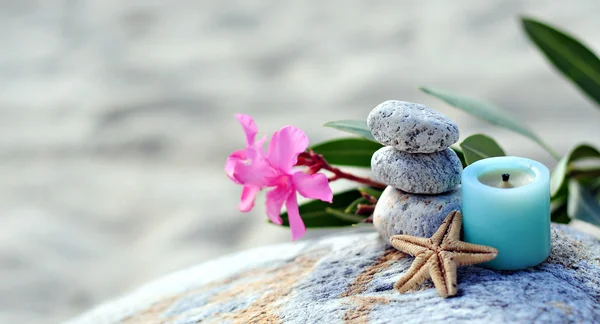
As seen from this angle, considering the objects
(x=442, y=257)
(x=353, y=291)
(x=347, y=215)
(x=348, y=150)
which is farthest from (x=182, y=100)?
(x=442, y=257)

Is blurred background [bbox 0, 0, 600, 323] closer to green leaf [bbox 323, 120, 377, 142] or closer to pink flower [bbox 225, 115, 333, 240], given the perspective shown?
green leaf [bbox 323, 120, 377, 142]

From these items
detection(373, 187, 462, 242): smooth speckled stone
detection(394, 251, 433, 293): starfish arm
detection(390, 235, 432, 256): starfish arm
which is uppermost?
detection(373, 187, 462, 242): smooth speckled stone

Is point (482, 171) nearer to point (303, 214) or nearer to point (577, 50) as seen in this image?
point (303, 214)

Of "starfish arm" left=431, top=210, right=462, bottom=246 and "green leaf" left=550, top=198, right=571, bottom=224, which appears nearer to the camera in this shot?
"starfish arm" left=431, top=210, right=462, bottom=246

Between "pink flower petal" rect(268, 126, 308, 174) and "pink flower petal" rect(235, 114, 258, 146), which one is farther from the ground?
"pink flower petal" rect(235, 114, 258, 146)

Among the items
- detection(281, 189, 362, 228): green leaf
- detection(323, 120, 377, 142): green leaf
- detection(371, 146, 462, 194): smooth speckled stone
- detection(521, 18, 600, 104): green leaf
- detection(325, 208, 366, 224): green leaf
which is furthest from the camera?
detection(521, 18, 600, 104): green leaf

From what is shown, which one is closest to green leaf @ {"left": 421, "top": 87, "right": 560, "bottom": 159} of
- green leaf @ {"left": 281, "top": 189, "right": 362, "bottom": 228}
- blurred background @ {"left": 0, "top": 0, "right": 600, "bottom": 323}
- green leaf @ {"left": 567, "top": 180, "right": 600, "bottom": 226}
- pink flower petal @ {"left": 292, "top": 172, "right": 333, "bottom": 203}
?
green leaf @ {"left": 567, "top": 180, "right": 600, "bottom": 226}

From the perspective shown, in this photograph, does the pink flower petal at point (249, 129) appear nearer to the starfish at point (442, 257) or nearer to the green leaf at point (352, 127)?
the green leaf at point (352, 127)
